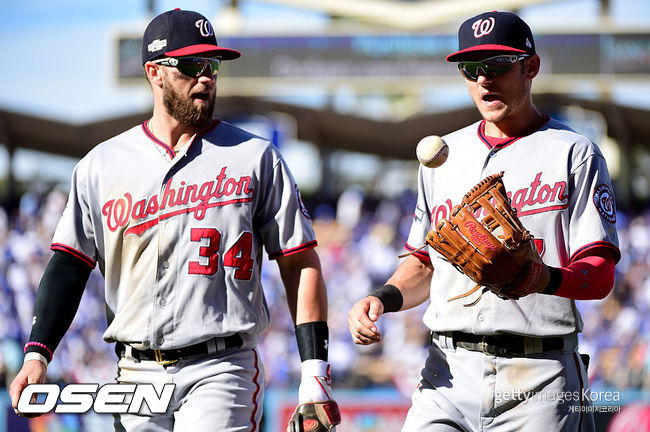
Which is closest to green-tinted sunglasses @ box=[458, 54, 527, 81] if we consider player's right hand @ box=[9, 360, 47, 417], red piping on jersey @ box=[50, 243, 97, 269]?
red piping on jersey @ box=[50, 243, 97, 269]

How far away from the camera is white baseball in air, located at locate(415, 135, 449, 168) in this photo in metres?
2.97

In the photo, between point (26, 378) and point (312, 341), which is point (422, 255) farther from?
point (26, 378)

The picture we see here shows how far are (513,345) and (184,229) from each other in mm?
1226

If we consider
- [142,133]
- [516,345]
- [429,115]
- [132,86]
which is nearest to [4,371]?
[132,86]

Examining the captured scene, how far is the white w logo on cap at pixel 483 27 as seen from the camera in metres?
3.12

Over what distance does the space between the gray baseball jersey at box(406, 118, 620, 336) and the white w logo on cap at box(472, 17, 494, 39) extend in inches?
15.6

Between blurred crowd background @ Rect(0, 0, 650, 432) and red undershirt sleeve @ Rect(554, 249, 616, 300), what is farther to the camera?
blurred crowd background @ Rect(0, 0, 650, 432)

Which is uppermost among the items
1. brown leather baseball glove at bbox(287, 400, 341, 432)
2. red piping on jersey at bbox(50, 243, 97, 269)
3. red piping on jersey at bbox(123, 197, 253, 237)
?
red piping on jersey at bbox(123, 197, 253, 237)

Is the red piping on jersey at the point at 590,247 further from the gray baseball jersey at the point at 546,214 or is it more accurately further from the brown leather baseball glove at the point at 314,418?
the brown leather baseball glove at the point at 314,418

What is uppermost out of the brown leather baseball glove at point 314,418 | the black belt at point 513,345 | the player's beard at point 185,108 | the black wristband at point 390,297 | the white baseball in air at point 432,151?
the player's beard at point 185,108

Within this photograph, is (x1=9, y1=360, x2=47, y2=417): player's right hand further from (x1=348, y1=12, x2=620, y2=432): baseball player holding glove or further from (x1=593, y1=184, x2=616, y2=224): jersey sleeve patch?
(x1=593, y1=184, x2=616, y2=224): jersey sleeve patch

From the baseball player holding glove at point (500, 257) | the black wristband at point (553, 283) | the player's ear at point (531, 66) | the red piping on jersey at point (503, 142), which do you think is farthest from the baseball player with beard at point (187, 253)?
the player's ear at point (531, 66)

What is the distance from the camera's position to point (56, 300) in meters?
3.24

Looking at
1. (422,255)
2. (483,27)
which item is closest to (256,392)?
(422,255)
